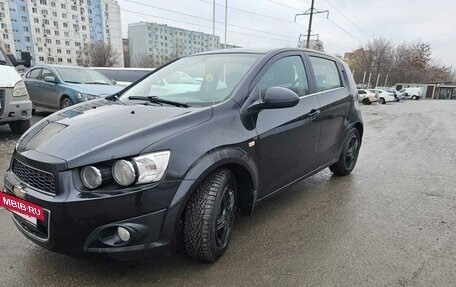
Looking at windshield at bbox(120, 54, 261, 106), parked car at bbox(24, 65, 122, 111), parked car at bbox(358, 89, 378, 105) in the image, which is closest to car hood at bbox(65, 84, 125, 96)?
parked car at bbox(24, 65, 122, 111)

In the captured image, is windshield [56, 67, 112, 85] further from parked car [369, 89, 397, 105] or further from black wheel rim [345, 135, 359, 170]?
parked car [369, 89, 397, 105]

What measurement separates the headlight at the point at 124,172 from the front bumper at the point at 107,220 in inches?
3.0

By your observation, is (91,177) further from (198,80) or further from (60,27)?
(60,27)

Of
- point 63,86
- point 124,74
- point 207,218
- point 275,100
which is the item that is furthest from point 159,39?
point 207,218

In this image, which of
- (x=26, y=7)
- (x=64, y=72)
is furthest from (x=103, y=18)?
(x=64, y=72)

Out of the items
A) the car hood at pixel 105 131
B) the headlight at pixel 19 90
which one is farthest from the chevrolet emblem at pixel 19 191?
the headlight at pixel 19 90

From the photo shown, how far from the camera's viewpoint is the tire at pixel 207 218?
7.52 feet

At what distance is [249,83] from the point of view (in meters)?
2.85

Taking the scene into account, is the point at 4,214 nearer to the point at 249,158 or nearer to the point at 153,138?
the point at 153,138

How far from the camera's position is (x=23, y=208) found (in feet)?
7.01

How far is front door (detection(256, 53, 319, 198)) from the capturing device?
290 cm

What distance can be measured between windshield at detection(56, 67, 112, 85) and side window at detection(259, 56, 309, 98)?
685cm

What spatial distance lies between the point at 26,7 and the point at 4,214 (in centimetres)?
9082

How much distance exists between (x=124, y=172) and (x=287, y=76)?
1965mm
